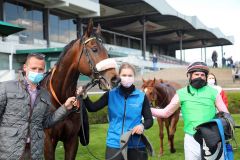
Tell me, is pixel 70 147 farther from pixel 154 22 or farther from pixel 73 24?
pixel 154 22

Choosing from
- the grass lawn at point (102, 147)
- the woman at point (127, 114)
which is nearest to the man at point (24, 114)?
the woman at point (127, 114)

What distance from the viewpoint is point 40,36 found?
2797cm

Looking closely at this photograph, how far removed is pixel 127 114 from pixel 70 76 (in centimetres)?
90

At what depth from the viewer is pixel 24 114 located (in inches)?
113

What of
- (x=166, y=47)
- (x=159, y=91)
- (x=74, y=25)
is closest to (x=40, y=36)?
(x=74, y=25)

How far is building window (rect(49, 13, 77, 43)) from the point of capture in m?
29.7

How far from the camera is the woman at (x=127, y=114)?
141 inches

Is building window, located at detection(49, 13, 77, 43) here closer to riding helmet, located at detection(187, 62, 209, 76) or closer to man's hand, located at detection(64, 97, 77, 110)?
riding helmet, located at detection(187, 62, 209, 76)

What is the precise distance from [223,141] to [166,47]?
5915 centimetres

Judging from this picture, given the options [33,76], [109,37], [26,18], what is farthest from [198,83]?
[109,37]

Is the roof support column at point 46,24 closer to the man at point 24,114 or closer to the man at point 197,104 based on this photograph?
the man at point 197,104

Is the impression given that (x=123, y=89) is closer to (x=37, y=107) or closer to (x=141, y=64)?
(x=37, y=107)

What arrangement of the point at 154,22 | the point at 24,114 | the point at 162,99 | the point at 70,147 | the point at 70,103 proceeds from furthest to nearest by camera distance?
1. the point at 154,22
2. the point at 162,99
3. the point at 70,147
4. the point at 70,103
5. the point at 24,114

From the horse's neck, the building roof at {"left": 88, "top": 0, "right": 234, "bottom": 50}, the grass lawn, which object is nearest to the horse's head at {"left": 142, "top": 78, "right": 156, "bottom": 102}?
the grass lawn
